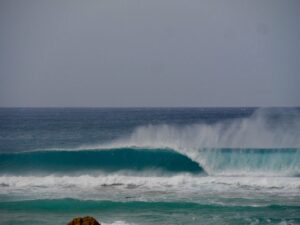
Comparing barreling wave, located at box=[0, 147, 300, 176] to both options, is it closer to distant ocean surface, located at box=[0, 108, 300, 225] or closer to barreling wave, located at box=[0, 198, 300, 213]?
distant ocean surface, located at box=[0, 108, 300, 225]

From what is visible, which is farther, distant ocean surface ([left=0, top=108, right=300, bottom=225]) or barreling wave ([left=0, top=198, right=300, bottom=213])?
barreling wave ([left=0, top=198, right=300, bottom=213])

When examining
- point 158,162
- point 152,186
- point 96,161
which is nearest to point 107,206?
point 152,186

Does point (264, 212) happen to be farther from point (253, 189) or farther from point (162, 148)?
point (162, 148)

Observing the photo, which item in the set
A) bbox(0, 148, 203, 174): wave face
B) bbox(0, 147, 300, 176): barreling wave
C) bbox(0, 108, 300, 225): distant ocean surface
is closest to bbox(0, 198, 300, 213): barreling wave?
bbox(0, 108, 300, 225): distant ocean surface

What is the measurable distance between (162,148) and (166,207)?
9383mm

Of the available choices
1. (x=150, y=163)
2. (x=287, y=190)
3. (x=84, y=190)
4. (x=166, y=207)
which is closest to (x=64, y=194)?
(x=84, y=190)

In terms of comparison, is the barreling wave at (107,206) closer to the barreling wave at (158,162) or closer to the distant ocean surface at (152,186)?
the distant ocean surface at (152,186)

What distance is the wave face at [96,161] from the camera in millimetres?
20250

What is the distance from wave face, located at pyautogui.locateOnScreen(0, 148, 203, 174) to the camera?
66.4 ft

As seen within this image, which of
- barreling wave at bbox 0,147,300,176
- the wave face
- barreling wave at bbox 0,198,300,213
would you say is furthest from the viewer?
the wave face

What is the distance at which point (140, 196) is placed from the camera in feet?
48.6

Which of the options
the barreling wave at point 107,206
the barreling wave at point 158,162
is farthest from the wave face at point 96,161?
the barreling wave at point 107,206

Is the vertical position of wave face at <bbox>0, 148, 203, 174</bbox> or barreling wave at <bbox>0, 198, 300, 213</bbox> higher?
wave face at <bbox>0, 148, 203, 174</bbox>

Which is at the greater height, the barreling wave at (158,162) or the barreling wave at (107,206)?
the barreling wave at (158,162)
